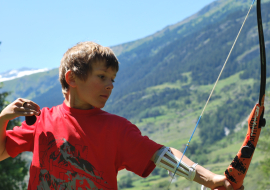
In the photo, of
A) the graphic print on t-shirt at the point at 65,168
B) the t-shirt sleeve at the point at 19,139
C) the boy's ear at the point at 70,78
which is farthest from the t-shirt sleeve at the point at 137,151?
the t-shirt sleeve at the point at 19,139

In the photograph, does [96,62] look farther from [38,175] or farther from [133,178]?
[133,178]

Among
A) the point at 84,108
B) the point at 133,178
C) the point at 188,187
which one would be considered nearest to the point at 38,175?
the point at 84,108

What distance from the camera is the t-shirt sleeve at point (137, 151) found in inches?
81.6

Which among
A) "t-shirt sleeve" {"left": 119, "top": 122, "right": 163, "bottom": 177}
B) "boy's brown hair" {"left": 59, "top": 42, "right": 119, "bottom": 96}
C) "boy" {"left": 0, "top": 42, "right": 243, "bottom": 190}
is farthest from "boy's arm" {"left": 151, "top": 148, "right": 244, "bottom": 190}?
"boy's brown hair" {"left": 59, "top": 42, "right": 119, "bottom": 96}

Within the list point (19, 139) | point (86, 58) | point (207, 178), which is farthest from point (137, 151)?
point (19, 139)

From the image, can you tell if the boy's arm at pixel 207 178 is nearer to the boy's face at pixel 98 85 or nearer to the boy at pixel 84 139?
the boy at pixel 84 139

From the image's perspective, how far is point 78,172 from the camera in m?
2.17

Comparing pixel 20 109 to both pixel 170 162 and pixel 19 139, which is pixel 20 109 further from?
pixel 170 162

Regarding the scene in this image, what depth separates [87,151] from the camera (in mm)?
2195

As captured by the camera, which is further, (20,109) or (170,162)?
(20,109)

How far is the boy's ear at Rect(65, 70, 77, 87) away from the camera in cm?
239

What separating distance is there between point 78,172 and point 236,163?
3.53 feet

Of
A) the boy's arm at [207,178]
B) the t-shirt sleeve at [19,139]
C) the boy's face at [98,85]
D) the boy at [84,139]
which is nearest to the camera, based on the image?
the boy's arm at [207,178]

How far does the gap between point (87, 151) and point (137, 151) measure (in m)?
0.36
